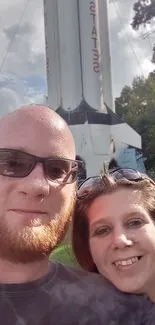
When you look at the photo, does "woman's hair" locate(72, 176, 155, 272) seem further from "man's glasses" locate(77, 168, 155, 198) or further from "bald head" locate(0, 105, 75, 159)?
"bald head" locate(0, 105, 75, 159)

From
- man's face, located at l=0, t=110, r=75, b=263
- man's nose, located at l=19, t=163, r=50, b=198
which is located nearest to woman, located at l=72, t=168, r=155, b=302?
man's face, located at l=0, t=110, r=75, b=263

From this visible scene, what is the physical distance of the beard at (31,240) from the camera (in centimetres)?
136

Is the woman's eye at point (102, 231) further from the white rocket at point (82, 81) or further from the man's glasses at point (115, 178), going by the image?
the white rocket at point (82, 81)

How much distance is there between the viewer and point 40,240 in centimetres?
138

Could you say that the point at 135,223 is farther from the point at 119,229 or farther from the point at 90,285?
the point at 90,285

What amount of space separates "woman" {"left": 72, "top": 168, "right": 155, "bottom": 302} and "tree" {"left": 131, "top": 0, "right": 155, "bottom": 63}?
18014 millimetres

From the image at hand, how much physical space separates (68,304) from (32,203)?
0.33 meters

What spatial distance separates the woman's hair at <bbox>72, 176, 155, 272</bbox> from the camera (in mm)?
1610

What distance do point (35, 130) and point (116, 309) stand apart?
63cm

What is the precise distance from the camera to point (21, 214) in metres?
1.39

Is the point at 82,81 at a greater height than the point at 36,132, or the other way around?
the point at 36,132

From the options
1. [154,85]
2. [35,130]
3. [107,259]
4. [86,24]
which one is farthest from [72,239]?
[154,85]

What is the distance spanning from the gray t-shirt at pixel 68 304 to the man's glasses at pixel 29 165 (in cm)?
31

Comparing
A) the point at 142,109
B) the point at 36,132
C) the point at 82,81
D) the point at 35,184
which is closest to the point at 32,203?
the point at 35,184
